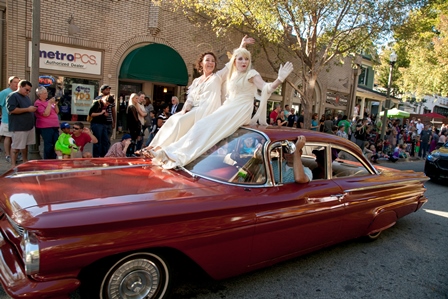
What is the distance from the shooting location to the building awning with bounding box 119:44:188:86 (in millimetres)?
10719

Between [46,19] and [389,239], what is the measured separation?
1078 centimetres

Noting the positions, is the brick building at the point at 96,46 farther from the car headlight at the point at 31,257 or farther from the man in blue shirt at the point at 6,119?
the car headlight at the point at 31,257

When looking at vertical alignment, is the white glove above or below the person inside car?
above

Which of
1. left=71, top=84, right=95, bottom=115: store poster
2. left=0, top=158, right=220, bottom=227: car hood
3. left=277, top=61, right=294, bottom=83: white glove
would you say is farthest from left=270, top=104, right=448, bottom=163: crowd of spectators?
left=0, top=158, right=220, bottom=227: car hood

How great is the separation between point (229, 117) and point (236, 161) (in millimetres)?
702

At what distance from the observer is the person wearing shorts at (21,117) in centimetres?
582

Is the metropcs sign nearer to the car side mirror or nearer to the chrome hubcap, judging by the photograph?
the car side mirror

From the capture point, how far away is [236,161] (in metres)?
3.18

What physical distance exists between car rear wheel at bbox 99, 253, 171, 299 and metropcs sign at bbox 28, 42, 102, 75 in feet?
31.4

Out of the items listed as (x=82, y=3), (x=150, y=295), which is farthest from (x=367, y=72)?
(x=150, y=295)

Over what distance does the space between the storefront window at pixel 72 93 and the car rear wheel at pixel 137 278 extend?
31.0ft

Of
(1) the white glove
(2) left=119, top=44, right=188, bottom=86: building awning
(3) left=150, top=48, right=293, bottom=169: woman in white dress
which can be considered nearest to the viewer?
(3) left=150, top=48, right=293, bottom=169: woman in white dress

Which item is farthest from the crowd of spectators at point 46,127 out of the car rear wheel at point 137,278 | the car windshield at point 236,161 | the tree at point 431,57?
the tree at point 431,57

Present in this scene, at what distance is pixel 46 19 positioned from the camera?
32.4 feet
